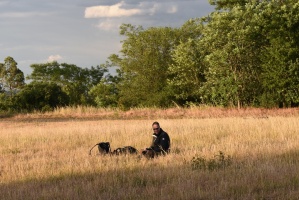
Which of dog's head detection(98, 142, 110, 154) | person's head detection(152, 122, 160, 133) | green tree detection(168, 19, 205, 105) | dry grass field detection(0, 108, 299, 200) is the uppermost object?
green tree detection(168, 19, 205, 105)

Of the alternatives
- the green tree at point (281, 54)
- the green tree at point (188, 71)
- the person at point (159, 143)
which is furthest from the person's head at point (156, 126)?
the green tree at point (188, 71)

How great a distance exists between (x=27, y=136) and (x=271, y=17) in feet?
67.2

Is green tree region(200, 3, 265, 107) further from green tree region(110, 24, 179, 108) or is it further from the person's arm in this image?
the person's arm

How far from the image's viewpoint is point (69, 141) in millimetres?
15773

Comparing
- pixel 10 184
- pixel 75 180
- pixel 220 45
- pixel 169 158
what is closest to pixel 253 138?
pixel 169 158

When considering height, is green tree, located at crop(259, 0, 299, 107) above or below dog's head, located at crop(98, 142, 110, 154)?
above

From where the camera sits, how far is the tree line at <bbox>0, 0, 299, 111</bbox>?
101 feet

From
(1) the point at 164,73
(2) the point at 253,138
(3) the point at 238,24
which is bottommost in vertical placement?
(2) the point at 253,138

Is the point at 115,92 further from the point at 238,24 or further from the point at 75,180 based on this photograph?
the point at 75,180

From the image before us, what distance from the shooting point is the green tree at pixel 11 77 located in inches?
1969

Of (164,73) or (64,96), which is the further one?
(64,96)

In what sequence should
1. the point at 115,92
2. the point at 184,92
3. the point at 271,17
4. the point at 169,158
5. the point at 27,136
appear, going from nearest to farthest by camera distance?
the point at 169,158, the point at 27,136, the point at 271,17, the point at 184,92, the point at 115,92

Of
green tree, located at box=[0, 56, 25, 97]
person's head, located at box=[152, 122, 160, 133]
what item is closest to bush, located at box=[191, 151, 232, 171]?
person's head, located at box=[152, 122, 160, 133]

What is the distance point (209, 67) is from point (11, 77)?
86.8 feet
